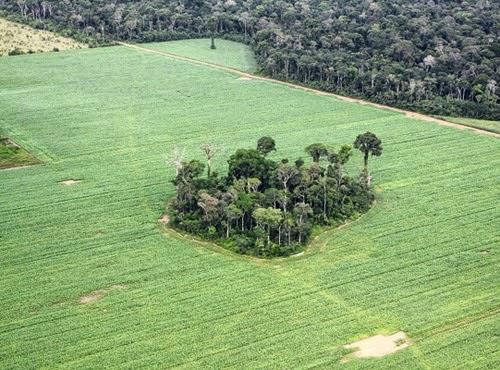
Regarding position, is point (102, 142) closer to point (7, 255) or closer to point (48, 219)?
point (48, 219)

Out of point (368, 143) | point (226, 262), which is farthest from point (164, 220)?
point (368, 143)

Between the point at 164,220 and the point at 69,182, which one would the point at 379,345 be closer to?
the point at 164,220

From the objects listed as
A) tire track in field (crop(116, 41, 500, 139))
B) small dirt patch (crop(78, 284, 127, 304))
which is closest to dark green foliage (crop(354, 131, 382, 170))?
tire track in field (crop(116, 41, 500, 139))

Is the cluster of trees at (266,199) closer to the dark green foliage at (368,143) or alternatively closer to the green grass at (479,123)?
the dark green foliage at (368,143)

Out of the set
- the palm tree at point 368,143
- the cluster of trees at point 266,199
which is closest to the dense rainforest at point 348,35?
the palm tree at point 368,143

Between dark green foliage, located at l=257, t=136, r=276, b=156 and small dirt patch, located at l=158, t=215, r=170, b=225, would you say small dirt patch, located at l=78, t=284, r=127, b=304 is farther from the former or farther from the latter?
dark green foliage, located at l=257, t=136, r=276, b=156
